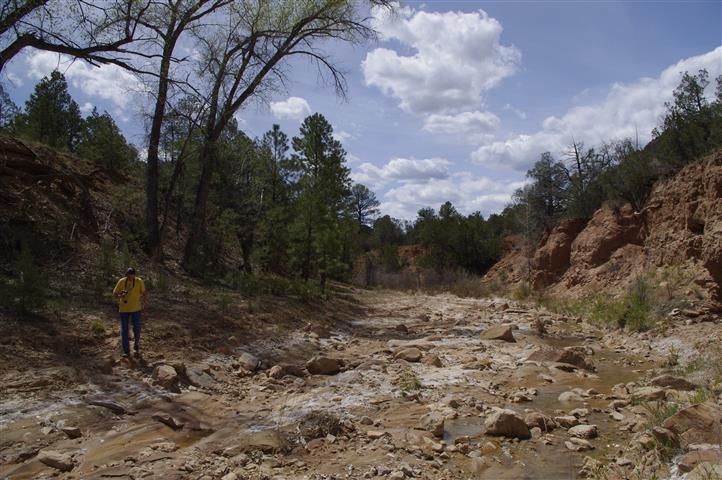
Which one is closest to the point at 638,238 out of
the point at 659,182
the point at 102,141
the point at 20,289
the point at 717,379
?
the point at 659,182

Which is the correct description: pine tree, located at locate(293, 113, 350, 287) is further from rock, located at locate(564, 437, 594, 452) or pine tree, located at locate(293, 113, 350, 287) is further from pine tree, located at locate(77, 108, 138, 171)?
rock, located at locate(564, 437, 594, 452)

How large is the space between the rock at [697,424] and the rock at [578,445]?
793 millimetres

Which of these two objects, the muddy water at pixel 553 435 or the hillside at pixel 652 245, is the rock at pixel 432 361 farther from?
the hillside at pixel 652 245

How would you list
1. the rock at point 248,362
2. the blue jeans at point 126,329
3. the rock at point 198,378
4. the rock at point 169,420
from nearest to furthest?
the rock at point 169,420, the rock at point 198,378, the blue jeans at point 126,329, the rock at point 248,362

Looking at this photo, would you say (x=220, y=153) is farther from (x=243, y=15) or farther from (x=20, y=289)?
(x=20, y=289)

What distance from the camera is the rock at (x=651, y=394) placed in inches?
271

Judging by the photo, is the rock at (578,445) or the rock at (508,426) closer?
the rock at (578,445)

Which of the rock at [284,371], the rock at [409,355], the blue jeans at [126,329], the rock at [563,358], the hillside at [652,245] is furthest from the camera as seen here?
the hillside at [652,245]

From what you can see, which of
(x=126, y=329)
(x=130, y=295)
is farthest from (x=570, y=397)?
(x=130, y=295)

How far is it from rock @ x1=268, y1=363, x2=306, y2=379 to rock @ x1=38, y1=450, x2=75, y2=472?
154 inches

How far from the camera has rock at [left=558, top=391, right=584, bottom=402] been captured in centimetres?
744

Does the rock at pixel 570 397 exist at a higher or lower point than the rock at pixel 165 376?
lower

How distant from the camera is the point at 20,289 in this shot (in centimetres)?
857

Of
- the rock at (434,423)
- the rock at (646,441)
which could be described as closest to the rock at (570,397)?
the rock at (434,423)
